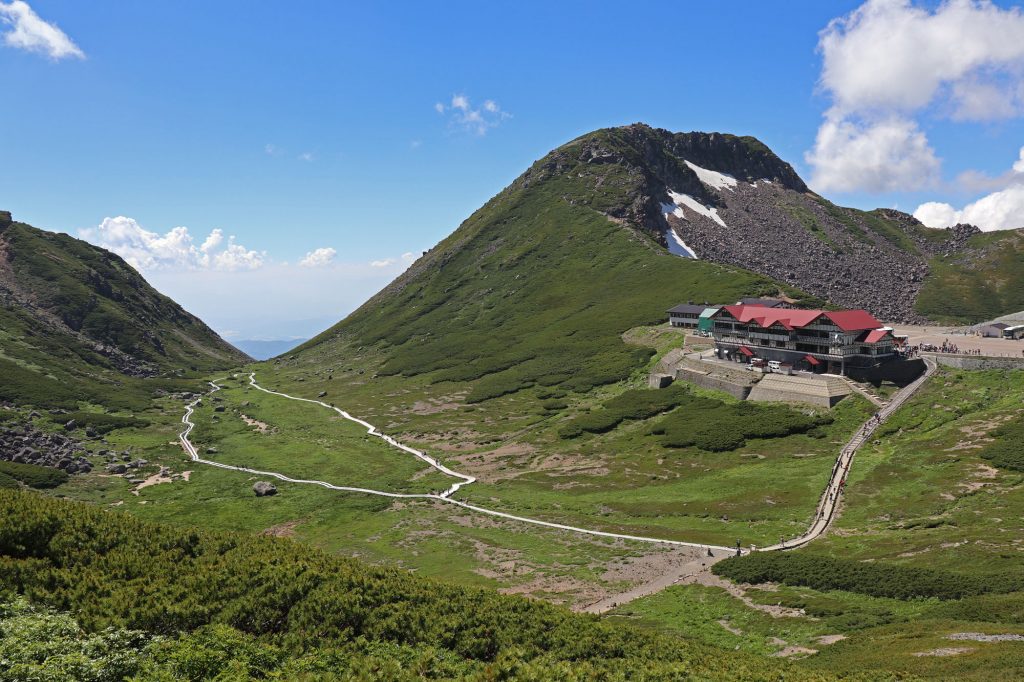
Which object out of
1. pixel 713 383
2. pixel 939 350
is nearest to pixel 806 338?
pixel 713 383

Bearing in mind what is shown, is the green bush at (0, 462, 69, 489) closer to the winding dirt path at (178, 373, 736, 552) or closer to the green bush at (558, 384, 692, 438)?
the winding dirt path at (178, 373, 736, 552)

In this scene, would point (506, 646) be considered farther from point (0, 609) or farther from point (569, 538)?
point (569, 538)

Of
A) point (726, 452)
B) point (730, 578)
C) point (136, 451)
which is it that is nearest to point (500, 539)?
point (730, 578)

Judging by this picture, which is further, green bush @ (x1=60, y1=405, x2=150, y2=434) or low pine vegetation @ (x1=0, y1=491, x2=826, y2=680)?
green bush @ (x1=60, y1=405, x2=150, y2=434)

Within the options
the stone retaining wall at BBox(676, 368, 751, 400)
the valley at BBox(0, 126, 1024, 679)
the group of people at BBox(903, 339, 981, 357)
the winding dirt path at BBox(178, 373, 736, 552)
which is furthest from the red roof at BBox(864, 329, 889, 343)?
the winding dirt path at BBox(178, 373, 736, 552)

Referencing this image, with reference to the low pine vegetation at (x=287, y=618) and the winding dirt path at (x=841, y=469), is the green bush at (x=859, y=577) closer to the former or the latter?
the winding dirt path at (x=841, y=469)

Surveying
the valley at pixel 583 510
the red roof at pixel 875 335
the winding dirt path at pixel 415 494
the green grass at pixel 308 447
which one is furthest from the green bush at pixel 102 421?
the red roof at pixel 875 335
